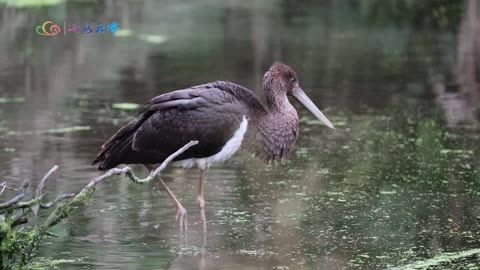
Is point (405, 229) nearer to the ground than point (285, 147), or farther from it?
nearer to the ground


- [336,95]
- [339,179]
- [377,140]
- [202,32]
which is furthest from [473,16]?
[339,179]

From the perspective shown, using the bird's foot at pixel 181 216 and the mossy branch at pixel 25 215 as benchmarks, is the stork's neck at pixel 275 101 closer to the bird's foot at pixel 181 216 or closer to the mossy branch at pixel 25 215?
the bird's foot at pixel 181 216

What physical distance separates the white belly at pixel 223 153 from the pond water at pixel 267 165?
39 cm

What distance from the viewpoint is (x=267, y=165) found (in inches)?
371

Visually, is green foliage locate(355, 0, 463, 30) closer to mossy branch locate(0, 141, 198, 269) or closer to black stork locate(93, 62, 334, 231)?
black stork locate(93, 62, 334, 231)

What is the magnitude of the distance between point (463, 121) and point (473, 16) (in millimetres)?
10442

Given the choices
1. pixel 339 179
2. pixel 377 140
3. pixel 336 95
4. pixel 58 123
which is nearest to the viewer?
pixel 339 179

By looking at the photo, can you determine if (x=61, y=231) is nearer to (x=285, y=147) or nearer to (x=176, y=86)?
(x=285, y=147)

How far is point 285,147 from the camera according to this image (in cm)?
782

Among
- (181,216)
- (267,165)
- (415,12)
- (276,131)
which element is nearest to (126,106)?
(267,165)

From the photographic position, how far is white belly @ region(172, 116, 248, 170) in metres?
7.41

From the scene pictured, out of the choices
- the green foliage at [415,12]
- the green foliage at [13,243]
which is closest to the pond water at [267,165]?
the green foliage at [415,12]

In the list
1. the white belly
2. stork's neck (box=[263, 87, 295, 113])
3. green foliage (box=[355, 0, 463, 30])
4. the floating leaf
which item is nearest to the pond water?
the floating leaf

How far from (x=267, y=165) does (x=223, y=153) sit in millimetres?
2011
